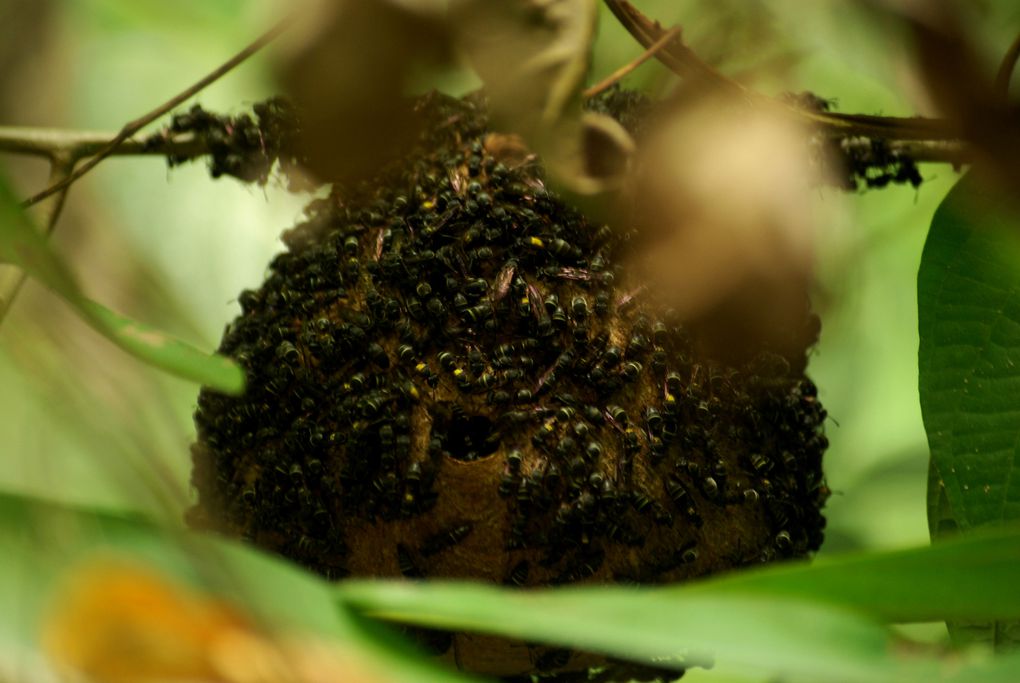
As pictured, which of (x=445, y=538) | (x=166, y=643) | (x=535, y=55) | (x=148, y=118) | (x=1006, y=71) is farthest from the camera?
(x=148, y=118)

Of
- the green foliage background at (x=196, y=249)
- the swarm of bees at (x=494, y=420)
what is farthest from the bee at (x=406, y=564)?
the green foliage background at (x=196, y=249)

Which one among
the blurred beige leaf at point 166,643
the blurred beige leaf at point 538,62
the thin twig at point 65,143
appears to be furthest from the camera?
the thin twig at point 65,143

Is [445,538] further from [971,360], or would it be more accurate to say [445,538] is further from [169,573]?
[971,360]

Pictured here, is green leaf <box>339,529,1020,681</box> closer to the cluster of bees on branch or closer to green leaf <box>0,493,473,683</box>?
green leaf <box>0,493,473,683</box>

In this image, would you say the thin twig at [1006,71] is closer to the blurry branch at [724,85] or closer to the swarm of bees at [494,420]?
the blurry branch at [724,85]

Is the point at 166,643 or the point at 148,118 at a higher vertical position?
the point at 148,118

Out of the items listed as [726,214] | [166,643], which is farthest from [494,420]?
[166,643]

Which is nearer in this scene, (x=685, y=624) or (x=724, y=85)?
(x=685, y=624)
